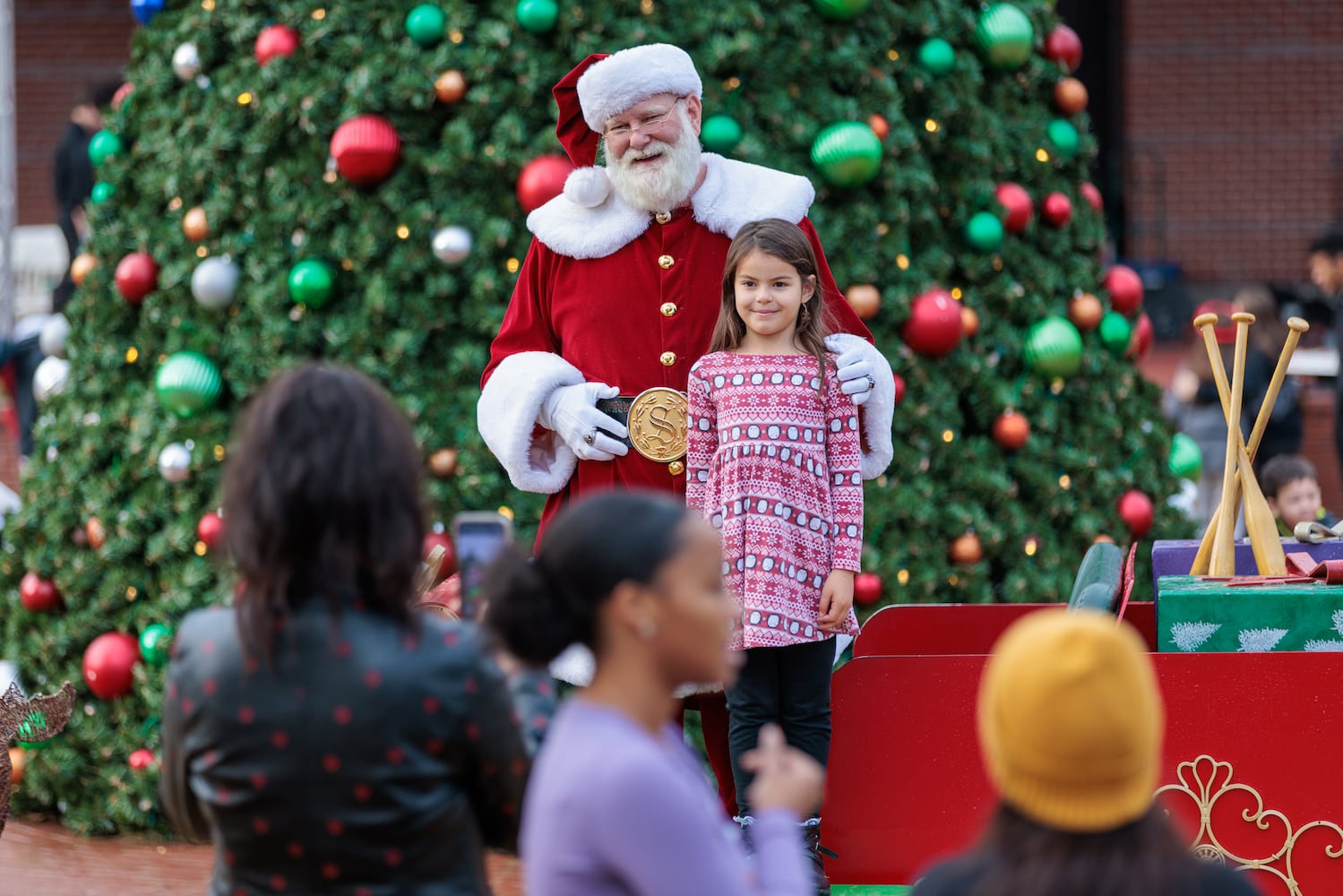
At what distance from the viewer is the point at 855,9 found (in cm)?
535

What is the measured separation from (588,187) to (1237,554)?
6.35ft

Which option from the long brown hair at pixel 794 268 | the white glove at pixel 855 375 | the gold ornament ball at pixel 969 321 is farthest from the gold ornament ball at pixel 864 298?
the white glove at pixel 855 375

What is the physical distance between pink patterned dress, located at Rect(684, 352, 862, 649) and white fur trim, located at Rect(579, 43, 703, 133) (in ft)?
2.16

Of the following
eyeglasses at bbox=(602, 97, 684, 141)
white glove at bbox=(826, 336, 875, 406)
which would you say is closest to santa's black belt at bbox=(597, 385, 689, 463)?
white glove at bbox=(826, 336, 875, 406)

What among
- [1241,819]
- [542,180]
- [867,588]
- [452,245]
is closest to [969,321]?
[867,588]

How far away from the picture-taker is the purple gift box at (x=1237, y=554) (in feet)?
14.3

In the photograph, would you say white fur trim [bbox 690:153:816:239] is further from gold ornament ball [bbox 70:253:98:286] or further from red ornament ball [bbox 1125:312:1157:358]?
gold ornament ball [bbox 70:253:98:286]

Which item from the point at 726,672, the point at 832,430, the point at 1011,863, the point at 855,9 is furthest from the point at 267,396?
the point at 855,9

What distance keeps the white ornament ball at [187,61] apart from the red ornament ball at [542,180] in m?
1.25

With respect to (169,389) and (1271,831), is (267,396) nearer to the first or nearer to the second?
(1271,831)

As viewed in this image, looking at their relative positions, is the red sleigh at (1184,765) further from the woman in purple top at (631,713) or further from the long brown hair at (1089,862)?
the long brown hair at (1089,862)

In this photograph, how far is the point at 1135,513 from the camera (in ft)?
18.8

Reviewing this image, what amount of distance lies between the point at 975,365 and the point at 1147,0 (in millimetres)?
9898

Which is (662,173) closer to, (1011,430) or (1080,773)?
(1011,430)
